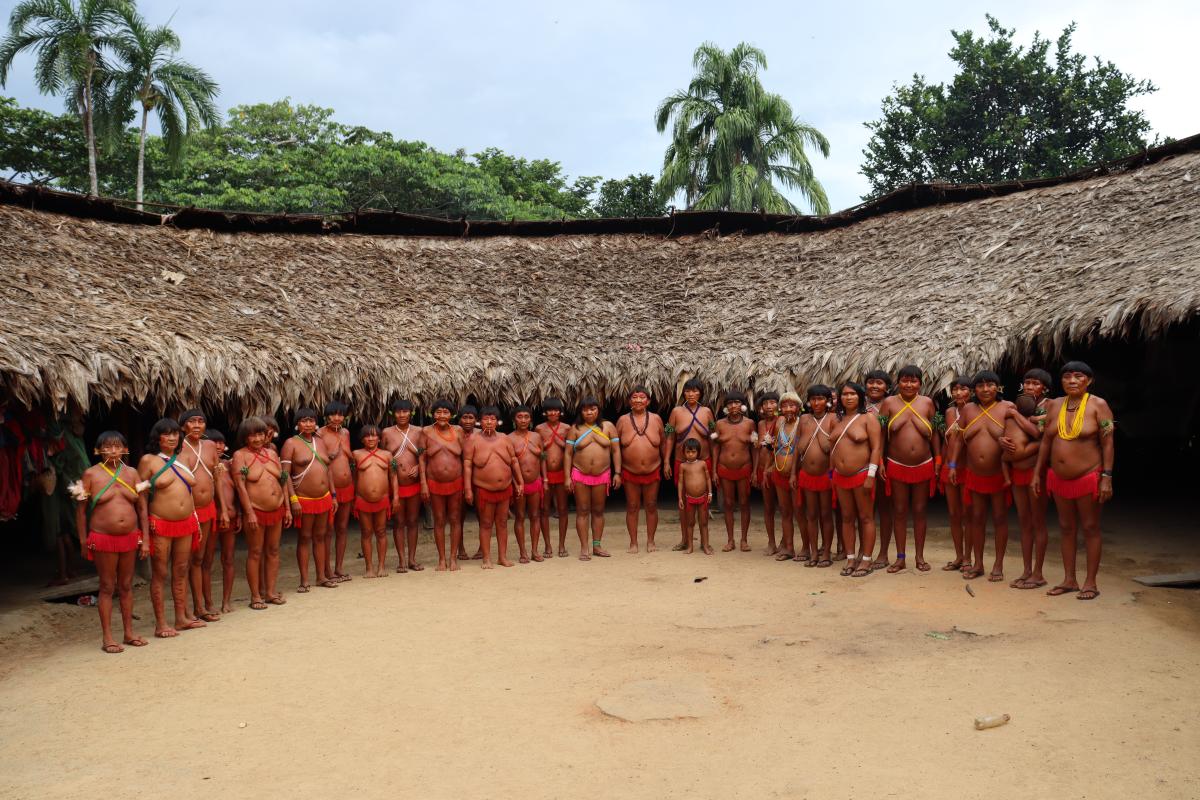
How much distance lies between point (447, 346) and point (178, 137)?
14.7 meters

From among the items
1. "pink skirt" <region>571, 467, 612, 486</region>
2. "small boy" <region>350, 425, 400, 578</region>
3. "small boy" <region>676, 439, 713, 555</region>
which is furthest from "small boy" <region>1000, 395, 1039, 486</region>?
"small boy" <region>350, 425, 400, 578</region>

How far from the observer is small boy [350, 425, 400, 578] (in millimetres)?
7332

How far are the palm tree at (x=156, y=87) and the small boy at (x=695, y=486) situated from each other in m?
17.4

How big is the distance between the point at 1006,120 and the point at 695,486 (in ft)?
58.7

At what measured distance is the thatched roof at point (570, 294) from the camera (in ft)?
25.6

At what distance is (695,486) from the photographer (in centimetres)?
818

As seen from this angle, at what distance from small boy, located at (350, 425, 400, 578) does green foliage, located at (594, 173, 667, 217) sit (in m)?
18.8

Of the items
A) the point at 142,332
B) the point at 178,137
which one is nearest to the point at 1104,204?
the point at 142,332

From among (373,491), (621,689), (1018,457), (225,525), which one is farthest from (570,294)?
(621,689)

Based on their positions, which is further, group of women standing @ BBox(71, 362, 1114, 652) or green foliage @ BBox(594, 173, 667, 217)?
green foliage @ BBox(594, 173, 667, 217)

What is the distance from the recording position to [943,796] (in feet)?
10.5

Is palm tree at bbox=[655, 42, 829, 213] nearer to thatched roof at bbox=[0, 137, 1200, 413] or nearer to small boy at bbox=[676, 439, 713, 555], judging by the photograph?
thatched roof at bbox=[0, 137, 1200, 413]

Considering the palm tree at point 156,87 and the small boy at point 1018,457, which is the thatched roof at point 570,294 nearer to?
the small boy at point 1018,457

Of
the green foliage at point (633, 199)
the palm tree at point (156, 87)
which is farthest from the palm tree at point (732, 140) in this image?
the palm tree at point (156, 87)
